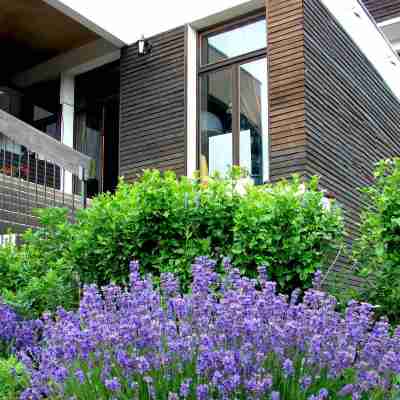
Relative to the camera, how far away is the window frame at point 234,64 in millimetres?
8930

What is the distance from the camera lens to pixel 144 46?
32.1 ft

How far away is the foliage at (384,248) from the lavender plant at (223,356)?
120 cm

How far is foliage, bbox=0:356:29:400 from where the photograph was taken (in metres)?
3.21

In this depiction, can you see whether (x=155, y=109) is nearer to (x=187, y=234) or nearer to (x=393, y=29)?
(x=187, y=234)

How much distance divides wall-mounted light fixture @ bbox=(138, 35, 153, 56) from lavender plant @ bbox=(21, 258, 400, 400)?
7.19m

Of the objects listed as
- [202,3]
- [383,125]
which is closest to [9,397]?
[202,3]

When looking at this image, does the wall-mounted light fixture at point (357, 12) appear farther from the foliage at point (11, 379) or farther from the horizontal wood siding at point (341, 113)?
the foliage at point (11, 379)

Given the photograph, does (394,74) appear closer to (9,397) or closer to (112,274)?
(112,274)

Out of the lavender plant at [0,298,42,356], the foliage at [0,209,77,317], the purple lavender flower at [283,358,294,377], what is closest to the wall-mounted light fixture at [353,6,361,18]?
the foliage at [0,209,77,317]

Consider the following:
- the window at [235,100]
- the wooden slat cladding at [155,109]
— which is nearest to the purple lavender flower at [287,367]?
the window at [235,100]

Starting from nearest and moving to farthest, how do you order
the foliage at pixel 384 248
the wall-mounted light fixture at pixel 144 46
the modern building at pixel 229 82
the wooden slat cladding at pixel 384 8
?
the foliage at pixel 384 248 < the modern building at pixel 229 82 < the wall-mounted light fixture at pixel 144 46 < the wooden slat cladding at pixel 384 8

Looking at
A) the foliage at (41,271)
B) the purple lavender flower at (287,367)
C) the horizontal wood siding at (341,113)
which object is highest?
the horizontal wood siding at (341,113)

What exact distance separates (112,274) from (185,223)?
63cm

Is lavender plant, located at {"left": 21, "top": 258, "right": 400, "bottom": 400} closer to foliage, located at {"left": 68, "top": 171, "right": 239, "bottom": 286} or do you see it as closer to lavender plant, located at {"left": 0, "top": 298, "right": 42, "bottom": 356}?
lavender plant, located at {"left": 0, "top": 298, "right": 42, "bottom": 356}
